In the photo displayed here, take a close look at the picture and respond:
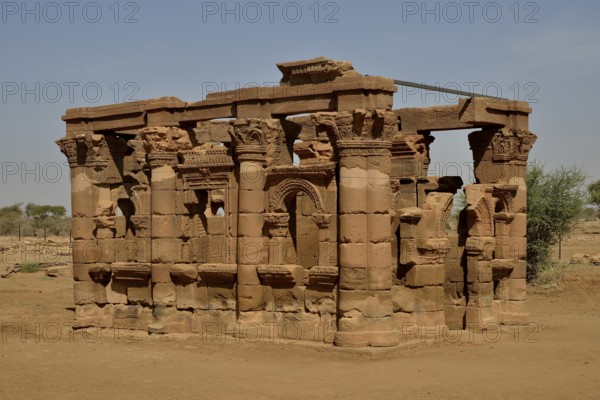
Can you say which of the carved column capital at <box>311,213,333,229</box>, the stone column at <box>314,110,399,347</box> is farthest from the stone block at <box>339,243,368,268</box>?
the carved column capital at <box>311,213,333,229</box>

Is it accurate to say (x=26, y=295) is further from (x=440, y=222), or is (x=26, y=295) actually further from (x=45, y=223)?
(x=45, y=223)

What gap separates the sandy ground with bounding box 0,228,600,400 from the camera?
13836mm

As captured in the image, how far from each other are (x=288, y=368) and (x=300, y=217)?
414cm

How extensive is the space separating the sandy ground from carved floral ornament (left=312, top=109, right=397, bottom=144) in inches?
150

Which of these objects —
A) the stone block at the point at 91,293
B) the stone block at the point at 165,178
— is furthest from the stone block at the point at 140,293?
the stone block at the point at 165,178

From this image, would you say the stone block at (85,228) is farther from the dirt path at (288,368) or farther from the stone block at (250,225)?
the stone block at (250,225)

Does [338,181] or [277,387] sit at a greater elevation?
[338,181]

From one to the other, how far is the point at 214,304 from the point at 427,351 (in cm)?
445

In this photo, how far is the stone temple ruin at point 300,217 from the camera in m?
16.6

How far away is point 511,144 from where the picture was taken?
19594 mm

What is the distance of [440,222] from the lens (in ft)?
60.5

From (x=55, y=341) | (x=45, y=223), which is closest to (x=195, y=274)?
(x=55, y=341)

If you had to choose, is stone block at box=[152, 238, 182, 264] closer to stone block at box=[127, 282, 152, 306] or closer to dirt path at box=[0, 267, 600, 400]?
stone block at box=[127, 282, 152, 306]

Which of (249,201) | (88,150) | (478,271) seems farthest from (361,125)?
(88,150)
